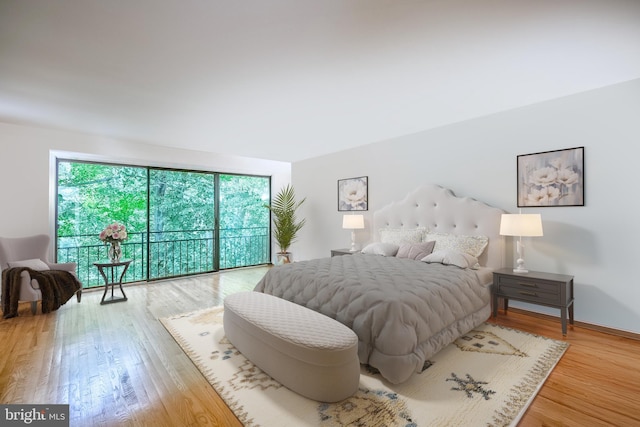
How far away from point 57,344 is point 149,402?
5.07ft

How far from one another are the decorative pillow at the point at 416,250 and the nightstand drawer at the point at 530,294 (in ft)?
2.83

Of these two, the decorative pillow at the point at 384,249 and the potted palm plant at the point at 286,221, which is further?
the potted palm plant at the point at 286,221

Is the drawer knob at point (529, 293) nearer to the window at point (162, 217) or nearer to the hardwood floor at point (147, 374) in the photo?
the hardwood floor at point (147, 374)

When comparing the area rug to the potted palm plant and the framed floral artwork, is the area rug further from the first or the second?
the potted palm plant

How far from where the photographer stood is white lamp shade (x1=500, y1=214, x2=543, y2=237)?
9.51 ft

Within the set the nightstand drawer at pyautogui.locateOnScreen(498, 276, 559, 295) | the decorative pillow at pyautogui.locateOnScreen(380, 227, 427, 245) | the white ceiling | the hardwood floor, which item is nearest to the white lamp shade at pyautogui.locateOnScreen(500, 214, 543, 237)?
the nightstand drawer at pyautogui.locateOnScreen(498, 276, 559, 295)

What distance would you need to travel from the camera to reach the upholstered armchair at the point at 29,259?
129 inches

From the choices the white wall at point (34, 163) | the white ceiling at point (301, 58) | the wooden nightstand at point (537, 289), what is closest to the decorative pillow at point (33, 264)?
the white wall at point (34, 163)

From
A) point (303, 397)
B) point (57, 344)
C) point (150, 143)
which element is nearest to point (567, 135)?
point (303, 397)

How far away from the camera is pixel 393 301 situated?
2035 millimetres

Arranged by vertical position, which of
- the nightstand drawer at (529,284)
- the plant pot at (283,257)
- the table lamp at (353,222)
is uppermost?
the table lamp at (353,222)

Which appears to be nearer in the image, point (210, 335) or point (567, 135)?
point (210, 335)

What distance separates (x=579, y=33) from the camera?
6.30 ft

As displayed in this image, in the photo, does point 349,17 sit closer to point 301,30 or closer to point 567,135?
point 301,30
